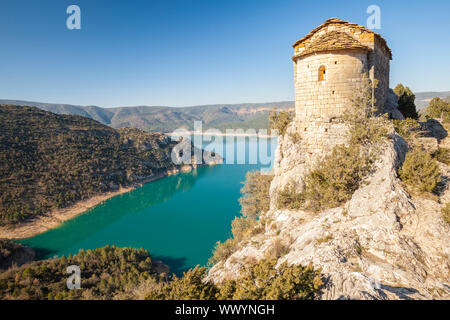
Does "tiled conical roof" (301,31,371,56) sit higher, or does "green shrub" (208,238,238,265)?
"tiled conical roof" (301,31,371,56)

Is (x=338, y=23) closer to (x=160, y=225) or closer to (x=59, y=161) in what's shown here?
(x=160, y=225)

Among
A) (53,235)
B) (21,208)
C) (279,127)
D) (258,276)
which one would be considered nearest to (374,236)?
(258,276)

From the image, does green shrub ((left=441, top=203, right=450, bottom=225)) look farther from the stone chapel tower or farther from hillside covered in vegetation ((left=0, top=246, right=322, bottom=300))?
the stone chapel tower

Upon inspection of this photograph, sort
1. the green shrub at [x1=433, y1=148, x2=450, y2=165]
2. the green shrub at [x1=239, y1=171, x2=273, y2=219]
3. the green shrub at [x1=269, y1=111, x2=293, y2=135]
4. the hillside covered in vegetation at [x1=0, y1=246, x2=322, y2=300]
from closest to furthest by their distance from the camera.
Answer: the hillside covered in vegetation at [x1=0, y1=246, x2=322, y2=300]
the green shrub at [x1=433, y1=148, x2=450, y2=165]
the green shrub at [x1=269, y1=111, x2=293, y2=135]
the green shrub at [x1=239, y1=171, x2=273, y2=219]

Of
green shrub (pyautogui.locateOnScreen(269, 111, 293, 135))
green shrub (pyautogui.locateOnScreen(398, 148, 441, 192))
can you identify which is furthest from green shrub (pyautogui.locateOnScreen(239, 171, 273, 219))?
green shrub (pyautogui.locateOnScreen(398, 148, 441, 192))

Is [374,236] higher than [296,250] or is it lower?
higher
